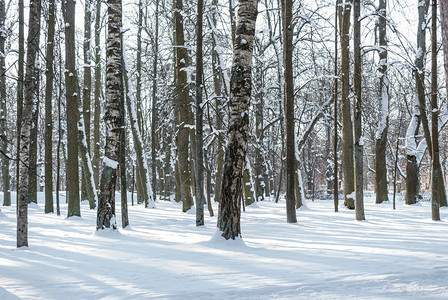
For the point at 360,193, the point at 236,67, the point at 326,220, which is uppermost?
the point at 236,67

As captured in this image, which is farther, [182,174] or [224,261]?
[182,174]

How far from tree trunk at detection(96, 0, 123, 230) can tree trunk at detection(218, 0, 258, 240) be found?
2.96 meters

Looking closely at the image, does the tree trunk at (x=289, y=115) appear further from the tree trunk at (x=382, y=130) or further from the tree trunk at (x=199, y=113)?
the tree trunk at (x=382, y=130)

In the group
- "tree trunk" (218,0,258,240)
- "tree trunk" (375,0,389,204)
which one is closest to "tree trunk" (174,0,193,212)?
"tree trunk" (218,0,258,240)

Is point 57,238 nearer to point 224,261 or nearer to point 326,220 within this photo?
point 224,261

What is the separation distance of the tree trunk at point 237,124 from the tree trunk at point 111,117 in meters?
2.96

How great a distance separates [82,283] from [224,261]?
2.04m

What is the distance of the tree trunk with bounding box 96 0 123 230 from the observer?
8.88 m

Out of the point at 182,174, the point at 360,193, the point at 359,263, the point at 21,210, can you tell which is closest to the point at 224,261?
the point at 359,263

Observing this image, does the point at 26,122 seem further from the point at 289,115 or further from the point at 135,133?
the point at 135,133

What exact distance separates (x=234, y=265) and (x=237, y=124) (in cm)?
259

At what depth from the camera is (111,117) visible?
29.1 feet

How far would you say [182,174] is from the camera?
576 inches

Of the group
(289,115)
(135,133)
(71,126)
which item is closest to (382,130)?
(289,115)
